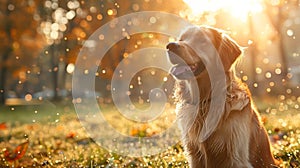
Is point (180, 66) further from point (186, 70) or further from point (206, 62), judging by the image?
point (206, 62)

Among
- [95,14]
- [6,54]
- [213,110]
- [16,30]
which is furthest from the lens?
[6,54]

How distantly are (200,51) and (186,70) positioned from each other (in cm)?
28

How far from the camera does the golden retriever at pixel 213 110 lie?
13.2 ft

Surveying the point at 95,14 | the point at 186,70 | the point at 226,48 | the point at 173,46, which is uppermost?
the point at 95,14

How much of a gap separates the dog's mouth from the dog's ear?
238mm

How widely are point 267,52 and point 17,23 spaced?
19614 millimetres

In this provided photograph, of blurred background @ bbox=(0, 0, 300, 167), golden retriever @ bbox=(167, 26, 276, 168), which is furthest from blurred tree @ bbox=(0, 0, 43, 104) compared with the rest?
golden retriever @ bbox=(167, 26, 276, 168)

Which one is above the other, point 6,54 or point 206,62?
point 6,54

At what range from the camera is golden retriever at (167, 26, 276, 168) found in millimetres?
4027

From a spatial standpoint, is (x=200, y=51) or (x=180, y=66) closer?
(x=180, y=66)

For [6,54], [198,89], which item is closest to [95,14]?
[6,54]

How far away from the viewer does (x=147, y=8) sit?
1717 cm

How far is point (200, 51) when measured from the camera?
14.7 feet

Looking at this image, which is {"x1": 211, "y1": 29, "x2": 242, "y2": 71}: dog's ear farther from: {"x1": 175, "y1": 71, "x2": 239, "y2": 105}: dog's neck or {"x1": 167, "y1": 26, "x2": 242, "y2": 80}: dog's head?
{"x1": 175, "y1": 71, "x2": 239, "y2": 105}: dog's neck
